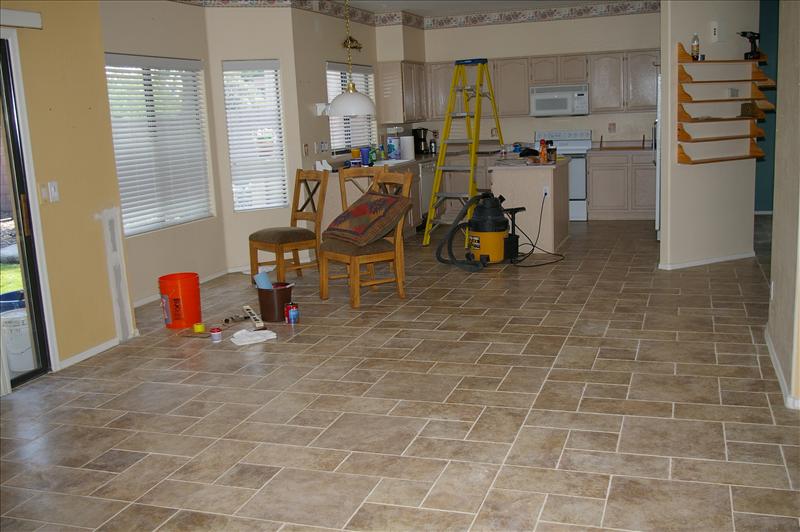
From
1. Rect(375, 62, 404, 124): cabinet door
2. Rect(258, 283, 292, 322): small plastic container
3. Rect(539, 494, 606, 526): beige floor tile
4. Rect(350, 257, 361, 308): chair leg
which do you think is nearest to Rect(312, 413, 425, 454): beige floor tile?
Rect(539, 494, 606, 526): beige floor tile

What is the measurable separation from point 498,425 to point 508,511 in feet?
2.65

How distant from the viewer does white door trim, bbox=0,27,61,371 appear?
14.2 feet

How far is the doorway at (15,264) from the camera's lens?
434 cm

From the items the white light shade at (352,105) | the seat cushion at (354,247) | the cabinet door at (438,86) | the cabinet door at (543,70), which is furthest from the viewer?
the cabinet door at (438,86)

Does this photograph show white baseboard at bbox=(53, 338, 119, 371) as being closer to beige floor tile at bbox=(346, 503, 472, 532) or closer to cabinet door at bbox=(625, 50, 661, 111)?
beige floor tile at bbox=(346, 503, 472, 532)

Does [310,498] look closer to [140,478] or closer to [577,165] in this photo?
[140,478]

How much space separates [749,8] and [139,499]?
6247 millimetres

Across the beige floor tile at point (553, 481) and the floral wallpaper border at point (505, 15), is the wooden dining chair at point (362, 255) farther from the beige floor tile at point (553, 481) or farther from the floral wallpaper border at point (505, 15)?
the floral wallpaper border at point (505, 15)

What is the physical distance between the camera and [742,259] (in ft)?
23.1

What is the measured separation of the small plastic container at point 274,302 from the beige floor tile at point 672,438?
112 inches

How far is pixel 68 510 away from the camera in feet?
9.85

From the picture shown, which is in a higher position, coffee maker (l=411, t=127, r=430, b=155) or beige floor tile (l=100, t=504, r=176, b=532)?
coffee maker (l=411, t=127, r=430, b=155)

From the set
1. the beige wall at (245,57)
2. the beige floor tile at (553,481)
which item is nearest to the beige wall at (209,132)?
the beige wall at (245,57)

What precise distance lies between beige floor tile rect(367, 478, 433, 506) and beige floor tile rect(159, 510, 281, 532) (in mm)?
411
